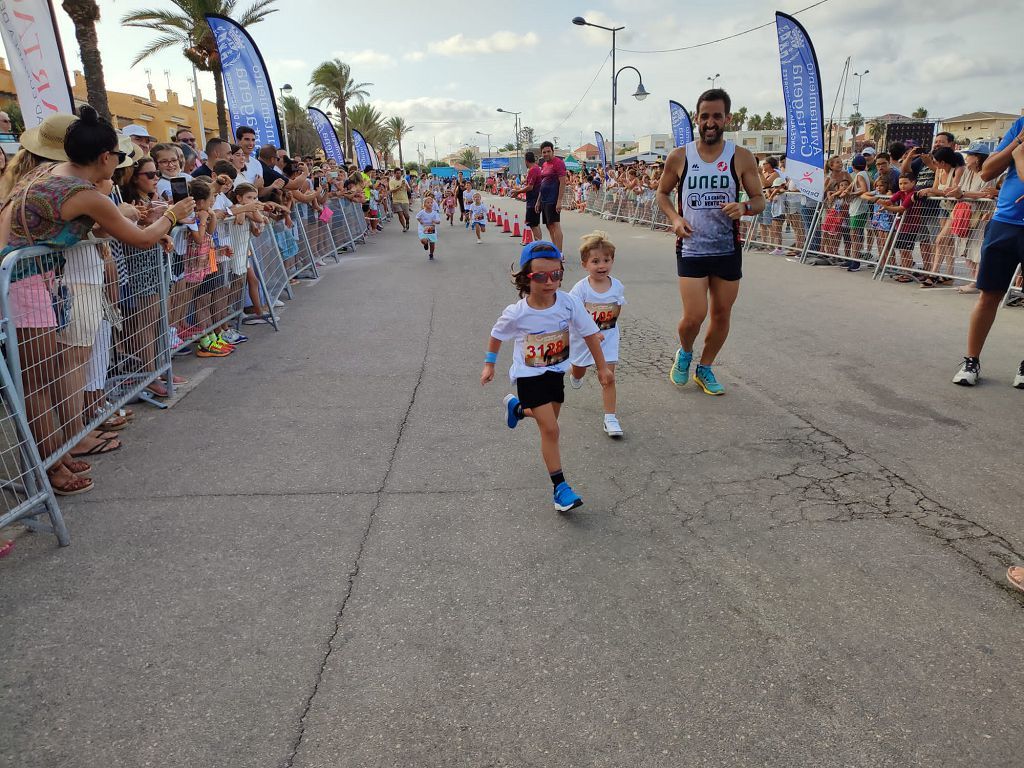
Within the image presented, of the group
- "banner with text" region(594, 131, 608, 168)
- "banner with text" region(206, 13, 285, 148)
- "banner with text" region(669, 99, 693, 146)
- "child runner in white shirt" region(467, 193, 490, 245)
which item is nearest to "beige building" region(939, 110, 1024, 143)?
"banner with text" region(594, 131, 608, 168)

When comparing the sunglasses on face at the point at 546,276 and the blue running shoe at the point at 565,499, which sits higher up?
the sunglasses on face at the point at 546,276

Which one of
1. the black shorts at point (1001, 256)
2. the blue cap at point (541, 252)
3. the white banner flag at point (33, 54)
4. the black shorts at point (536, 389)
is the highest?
the white banner flag at point (33, 54)

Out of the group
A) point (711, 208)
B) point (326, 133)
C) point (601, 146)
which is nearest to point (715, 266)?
point (711, 208)

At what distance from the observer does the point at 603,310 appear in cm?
459

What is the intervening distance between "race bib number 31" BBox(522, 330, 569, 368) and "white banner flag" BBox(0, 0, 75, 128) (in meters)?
5.01

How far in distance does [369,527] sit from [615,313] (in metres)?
2.30

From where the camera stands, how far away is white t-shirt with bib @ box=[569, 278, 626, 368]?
4.57 m

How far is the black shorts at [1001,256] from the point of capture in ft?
16.0

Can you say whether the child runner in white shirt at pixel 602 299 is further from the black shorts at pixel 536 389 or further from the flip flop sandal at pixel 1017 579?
the flip flop sandal at pixel 1017 579

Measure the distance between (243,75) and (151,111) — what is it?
38.1m

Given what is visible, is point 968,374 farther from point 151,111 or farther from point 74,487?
point 151,111

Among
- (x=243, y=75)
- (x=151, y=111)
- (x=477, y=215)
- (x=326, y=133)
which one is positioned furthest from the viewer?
(x=151, y=111)

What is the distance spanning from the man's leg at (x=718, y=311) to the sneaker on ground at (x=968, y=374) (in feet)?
6.16

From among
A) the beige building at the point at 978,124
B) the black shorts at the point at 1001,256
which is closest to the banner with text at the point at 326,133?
the black shorts at the point at 1001,256
